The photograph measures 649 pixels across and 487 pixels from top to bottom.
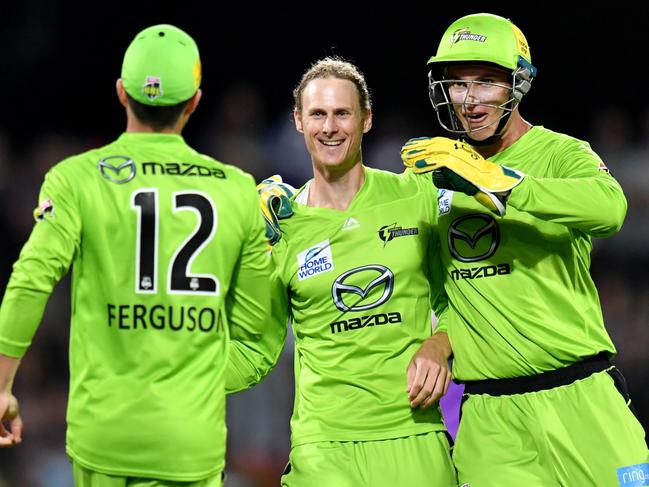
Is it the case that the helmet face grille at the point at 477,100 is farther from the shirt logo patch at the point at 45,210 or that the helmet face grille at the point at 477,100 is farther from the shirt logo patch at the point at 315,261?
the shirt logo patch at the point at 45,210

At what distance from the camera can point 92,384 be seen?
10.9 feet

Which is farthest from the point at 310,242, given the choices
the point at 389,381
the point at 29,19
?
the point at 29,19

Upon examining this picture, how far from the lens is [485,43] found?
427 cm

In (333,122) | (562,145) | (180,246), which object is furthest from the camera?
(333,122)

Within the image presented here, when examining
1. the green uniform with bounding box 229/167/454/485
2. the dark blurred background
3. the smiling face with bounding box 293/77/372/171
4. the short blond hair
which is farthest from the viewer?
the dark blurred background

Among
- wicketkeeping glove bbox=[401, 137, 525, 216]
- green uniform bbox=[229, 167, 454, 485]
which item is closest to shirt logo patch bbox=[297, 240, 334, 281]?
green uniform bbox=[229, 167, 454, 485]

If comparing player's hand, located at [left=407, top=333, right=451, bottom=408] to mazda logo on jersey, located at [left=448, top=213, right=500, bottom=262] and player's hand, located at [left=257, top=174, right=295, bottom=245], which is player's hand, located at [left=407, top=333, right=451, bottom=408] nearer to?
mazda logo on jersey, located at [left=448, top=213, right=500, bottom=262]

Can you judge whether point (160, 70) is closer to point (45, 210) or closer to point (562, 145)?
point (45, 210)

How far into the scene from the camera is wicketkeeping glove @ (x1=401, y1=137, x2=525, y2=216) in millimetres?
3834

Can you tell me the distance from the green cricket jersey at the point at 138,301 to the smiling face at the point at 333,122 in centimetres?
111

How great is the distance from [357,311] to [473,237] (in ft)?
1.77

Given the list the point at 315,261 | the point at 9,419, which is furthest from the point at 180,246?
the point at 315,261

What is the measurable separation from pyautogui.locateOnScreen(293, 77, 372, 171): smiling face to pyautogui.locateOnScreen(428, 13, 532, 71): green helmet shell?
15.9 inches

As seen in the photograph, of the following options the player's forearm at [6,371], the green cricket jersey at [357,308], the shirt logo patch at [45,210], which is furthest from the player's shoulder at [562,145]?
the player's forearm at [6,371]
